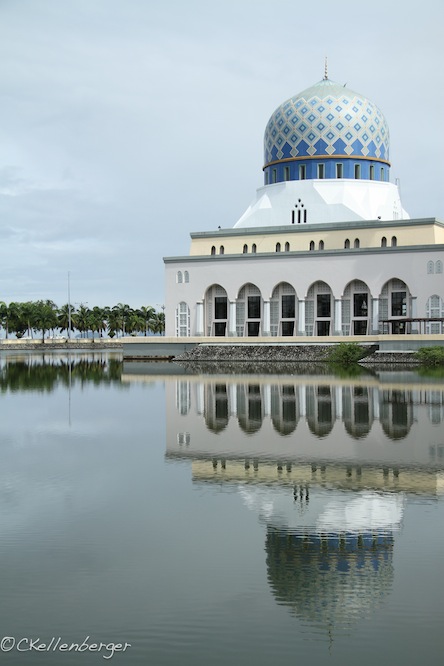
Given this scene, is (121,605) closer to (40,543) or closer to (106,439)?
(40,543)

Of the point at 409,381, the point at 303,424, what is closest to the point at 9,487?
the point at 303,424

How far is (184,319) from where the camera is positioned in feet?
171

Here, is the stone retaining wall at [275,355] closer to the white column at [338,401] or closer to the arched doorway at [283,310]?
the arched doorway at [283,310]

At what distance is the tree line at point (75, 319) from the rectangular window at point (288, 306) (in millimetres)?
34072

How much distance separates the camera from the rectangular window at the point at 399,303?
1859 inches

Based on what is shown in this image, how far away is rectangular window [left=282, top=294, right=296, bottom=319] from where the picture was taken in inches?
1993

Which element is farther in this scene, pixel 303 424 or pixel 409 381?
pixel 409 381

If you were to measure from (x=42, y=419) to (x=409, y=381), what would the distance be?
47.8 ft

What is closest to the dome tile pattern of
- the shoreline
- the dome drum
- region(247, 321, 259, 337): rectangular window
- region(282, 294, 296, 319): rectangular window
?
the dome drum

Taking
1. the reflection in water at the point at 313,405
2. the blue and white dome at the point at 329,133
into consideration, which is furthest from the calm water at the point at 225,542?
the blue and white dome at the point at 329,133

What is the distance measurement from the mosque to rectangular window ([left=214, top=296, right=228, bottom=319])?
0.21 ft

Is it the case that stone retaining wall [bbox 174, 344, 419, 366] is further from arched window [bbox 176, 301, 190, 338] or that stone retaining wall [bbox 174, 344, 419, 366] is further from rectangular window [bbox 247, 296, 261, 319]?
rectangular window [bbox 247, 296, 261, 319]

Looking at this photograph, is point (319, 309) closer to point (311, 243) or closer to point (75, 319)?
point (311, 243)

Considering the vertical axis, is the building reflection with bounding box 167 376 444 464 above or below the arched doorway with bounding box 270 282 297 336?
below
